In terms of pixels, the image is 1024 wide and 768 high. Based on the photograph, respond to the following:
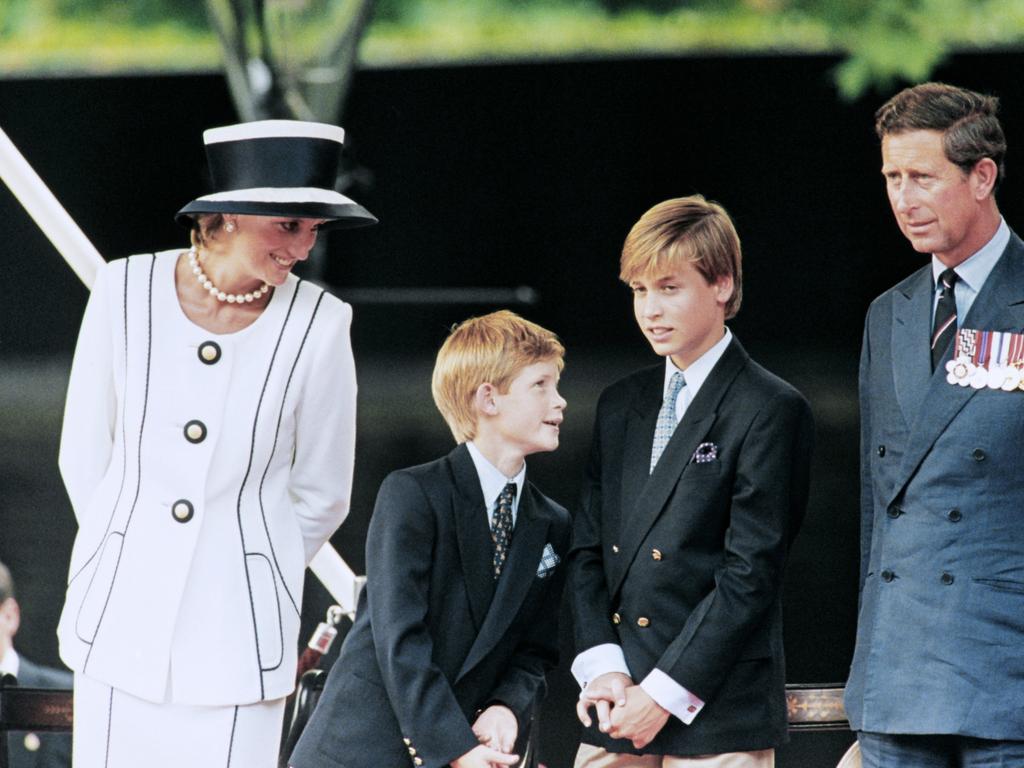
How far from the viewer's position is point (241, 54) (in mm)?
11172

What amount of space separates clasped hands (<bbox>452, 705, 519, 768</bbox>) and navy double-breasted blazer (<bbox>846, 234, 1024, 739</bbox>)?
52cm

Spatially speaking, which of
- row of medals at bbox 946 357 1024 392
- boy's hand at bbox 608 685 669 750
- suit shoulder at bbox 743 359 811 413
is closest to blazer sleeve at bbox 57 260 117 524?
boy's hand at bbox 608 685 669 750

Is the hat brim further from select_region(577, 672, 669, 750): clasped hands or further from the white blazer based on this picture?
select_region(577, 672, 669, 750): clasped hands

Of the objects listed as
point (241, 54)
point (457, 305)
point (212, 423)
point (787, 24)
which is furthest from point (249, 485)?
point (787, 24)

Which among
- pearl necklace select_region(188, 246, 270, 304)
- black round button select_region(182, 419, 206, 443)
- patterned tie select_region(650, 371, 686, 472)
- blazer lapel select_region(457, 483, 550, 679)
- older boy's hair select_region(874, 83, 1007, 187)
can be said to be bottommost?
blazer lapel select_region(457, 483, 550, 679)

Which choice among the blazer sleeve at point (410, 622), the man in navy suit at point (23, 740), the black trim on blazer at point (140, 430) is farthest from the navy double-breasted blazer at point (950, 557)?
the man in navy suit at point (23, 740)

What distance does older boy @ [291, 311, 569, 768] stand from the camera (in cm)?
263

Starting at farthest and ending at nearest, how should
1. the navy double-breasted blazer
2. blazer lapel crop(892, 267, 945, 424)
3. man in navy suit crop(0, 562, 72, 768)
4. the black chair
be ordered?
1. man in navy suit crop(0, 562, 72, 768)
2. the black chair
3. blazer lapel crop(892, 267, 945, 424)
4. the navy double-breasted blazer

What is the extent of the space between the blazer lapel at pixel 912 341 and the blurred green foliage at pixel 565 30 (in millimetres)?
11451

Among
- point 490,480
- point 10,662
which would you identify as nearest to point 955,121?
point 490,480

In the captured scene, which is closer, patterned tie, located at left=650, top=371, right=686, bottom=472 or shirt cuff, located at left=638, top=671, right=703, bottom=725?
shirt cuff, located at left=638, top=671, right=703, bottom=725

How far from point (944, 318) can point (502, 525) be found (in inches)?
29.6

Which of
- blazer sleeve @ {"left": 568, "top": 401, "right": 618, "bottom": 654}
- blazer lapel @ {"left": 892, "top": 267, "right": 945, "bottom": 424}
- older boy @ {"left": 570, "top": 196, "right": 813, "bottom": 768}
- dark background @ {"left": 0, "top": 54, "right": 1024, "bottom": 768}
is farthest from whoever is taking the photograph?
dark background @ {"left": 0, "top": 54, "right": 1024, "bottom": 768}

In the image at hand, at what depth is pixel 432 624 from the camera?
2697 millimetres
